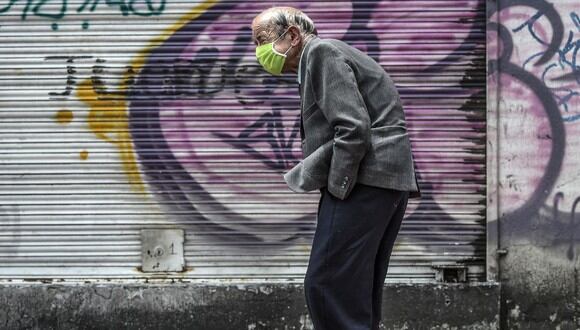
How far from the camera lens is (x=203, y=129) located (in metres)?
5.73

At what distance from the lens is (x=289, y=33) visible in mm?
3855

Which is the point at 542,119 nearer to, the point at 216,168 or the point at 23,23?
the point at 216,168

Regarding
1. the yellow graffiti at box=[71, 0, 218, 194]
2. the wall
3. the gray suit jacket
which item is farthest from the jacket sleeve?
the yellow graffiti at box=[71, 0, 218, 194]

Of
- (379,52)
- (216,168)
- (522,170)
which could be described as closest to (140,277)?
(216,168)

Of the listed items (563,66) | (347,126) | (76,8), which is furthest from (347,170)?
(76,8)

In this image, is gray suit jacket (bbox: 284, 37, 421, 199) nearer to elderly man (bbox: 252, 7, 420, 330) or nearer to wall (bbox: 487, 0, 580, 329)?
elderly man (bbox: 252, 7, 420, 330)

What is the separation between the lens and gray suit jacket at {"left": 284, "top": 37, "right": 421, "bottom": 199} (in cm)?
360

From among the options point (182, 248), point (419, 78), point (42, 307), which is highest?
point (419, 78)

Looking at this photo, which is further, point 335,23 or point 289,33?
point 335,23

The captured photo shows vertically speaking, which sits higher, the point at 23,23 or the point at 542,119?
the point at 23,23

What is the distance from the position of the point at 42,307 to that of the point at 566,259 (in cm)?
303

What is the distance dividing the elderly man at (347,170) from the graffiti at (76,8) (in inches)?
83.1

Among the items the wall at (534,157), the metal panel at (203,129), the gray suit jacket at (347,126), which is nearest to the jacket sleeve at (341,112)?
the gray suit jacket at (347,126)

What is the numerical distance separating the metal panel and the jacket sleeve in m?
2.05
